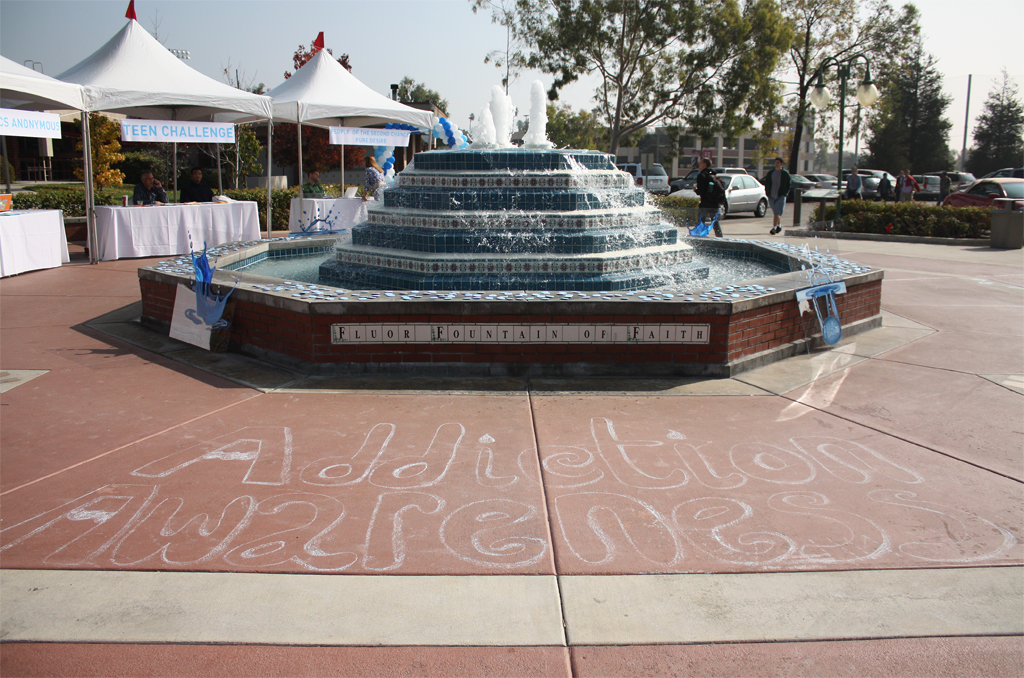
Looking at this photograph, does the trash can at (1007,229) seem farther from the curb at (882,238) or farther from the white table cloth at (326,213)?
the white table cloth at (326,213)

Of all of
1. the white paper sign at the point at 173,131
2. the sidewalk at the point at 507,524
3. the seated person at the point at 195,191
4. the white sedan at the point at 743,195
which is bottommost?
the sidewalk at the point at 507,524

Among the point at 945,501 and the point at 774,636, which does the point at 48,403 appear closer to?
the point at 774,636

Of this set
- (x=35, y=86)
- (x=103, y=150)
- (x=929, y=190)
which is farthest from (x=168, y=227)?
(x=929, y=190)

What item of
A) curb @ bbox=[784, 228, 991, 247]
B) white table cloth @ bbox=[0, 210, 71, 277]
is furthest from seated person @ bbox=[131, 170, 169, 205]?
curb @ bbox=[784, 228, 991, 247]

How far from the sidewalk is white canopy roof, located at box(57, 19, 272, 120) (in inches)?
314

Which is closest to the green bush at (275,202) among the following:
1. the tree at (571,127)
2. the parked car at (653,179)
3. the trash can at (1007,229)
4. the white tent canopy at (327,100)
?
the white tent canopy at (327,100)

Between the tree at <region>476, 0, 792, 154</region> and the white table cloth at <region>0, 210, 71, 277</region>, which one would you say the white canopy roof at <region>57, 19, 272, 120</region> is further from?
the tree at <region>476, 0, 792, 154</region>

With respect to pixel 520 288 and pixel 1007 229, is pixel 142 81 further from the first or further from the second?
pixel 1007 229

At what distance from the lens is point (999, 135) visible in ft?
166

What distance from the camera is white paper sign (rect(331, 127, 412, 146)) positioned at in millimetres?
15656

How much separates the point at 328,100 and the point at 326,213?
2.43 meters

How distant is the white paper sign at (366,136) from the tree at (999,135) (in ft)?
162

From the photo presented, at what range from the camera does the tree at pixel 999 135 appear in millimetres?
50031

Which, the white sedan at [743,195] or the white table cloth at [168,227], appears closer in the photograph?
the white table cloth at [168,227]
